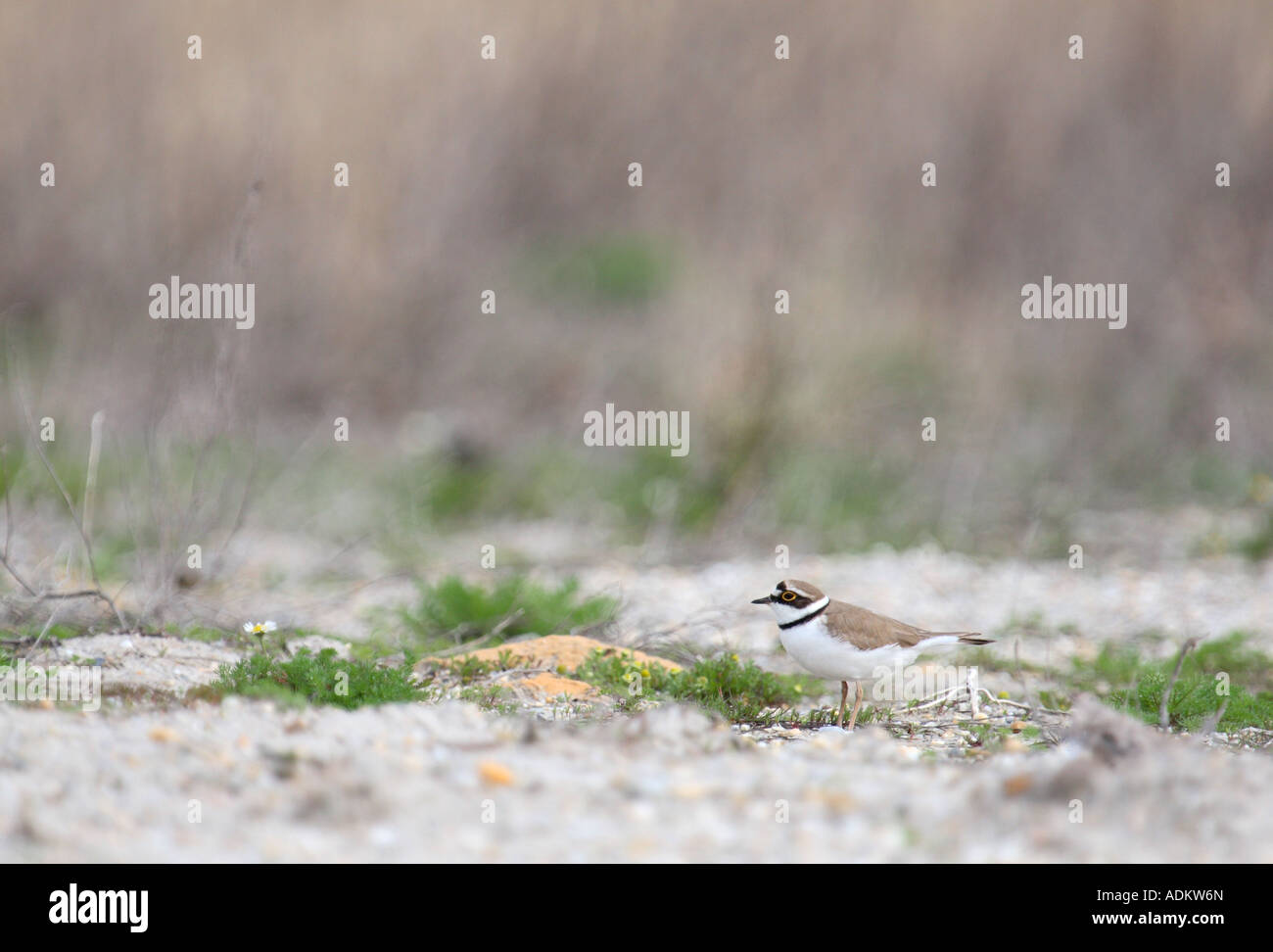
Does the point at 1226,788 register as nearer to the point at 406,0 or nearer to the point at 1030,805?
the point at 1030,805

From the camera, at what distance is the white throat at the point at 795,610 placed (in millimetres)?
6406

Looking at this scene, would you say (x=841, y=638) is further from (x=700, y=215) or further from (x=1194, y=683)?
(x=700, y=215)

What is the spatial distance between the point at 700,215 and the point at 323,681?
14237 millimetres

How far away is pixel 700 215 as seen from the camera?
63.7 ft

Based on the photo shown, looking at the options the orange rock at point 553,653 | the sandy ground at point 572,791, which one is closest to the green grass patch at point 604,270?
the orange rock at point 553,653

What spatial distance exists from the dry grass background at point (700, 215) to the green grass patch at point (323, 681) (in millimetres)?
6443

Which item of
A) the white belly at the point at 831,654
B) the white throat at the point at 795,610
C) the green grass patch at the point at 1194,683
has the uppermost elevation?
the white throat at the point at 795,610

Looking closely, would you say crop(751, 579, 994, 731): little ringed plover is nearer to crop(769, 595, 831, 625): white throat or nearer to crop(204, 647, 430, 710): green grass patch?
crop(769, 595, 831, 625): white throat

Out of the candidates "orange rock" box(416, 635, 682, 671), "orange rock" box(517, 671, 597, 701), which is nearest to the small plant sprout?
"orange rock" box(416, 635, 682, 671)

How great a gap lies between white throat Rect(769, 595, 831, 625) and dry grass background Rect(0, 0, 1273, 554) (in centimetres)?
580

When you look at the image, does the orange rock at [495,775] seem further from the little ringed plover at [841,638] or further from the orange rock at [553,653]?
the orange rock at [553,653]

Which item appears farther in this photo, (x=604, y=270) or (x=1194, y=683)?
(x=604, y=270)

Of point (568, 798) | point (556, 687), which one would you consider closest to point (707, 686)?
point (556, 687)

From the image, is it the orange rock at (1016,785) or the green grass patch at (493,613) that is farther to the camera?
the green grass patch at (493,613)
